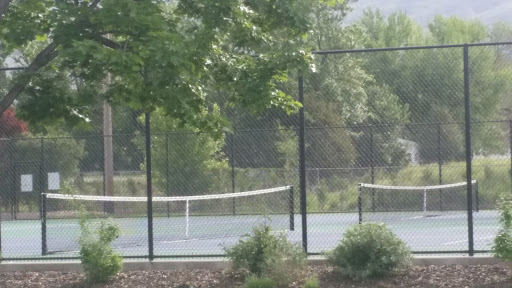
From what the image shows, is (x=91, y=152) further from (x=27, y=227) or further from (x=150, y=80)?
(x=150, y=80)

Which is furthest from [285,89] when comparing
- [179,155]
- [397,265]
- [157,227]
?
[397,265]

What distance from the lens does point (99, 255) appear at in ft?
36.3

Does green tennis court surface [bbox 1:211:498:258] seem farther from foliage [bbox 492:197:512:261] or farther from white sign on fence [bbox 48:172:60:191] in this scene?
foliage [bbox 492:197:512:261]

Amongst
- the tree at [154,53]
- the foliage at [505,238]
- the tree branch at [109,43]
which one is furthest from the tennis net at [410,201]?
the tree branch at [109,43]

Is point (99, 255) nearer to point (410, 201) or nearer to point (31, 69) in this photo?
point (31, 69)

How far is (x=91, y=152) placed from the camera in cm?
2825

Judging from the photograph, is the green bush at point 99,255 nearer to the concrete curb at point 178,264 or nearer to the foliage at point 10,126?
the concrete curb at point 178,264

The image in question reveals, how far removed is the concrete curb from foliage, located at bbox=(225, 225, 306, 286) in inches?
31.4

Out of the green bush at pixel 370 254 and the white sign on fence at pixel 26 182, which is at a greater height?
the white sign on fence at pixel 26 182

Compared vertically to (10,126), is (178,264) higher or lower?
lower

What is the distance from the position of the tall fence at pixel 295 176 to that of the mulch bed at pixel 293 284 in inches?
120

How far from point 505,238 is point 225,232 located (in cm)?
835

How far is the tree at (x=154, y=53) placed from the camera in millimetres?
7914

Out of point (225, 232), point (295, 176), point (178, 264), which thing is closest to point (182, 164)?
point (295, 176)
